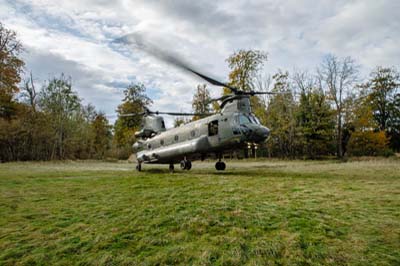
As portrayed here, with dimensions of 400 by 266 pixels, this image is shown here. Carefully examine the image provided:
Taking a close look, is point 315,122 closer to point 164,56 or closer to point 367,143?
point 367,143

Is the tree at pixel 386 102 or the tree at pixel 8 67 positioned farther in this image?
the tree at pixel 386 102

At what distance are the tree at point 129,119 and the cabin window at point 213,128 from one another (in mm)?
30898

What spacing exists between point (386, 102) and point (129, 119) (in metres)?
39.7

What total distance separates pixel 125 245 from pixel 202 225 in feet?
3.40

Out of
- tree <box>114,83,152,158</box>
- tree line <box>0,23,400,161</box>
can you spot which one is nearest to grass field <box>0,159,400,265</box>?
tree line <box>0,23,400,161</box>

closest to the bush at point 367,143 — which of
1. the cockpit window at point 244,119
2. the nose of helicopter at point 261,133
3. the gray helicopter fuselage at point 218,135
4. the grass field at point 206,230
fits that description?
the nose of helicopter at point 261,133

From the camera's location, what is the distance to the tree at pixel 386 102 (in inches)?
1479

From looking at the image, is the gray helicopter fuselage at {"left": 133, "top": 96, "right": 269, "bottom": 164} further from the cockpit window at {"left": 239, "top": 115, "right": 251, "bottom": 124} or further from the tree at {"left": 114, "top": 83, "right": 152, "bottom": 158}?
the tree at {"left": 114, "top": 83, "right": 152, "bottom": 158}

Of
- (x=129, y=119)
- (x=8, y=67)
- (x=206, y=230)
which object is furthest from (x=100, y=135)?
(x=206, y=230)

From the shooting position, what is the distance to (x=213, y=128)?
13.0 metres

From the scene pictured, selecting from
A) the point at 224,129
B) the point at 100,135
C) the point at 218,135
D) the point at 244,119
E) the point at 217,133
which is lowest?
the point at 218,135

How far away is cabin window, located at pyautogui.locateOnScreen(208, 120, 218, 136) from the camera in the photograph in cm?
1284

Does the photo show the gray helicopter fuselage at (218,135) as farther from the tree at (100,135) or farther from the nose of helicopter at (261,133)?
the tree at (100,135)

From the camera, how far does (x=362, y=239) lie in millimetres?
2855
